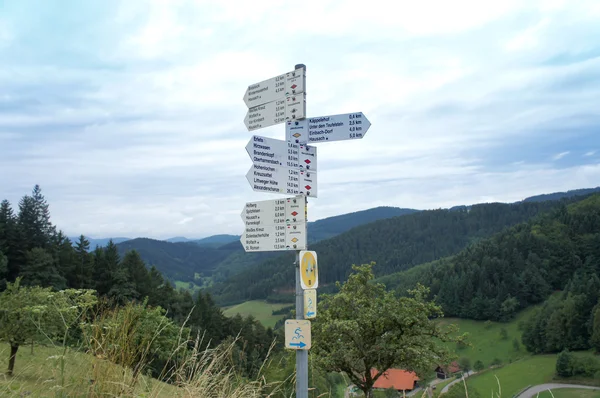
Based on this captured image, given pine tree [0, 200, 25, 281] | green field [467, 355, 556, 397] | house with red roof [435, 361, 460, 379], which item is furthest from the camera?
green field [467, 355, 556, 397]

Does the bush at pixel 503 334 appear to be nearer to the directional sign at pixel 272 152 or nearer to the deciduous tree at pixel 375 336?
the deciduous tree at pixel 375 336

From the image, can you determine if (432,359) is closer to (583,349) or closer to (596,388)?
(596,388)

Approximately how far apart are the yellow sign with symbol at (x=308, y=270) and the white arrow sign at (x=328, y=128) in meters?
1.04

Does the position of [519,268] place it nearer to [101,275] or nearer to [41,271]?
[101,275]

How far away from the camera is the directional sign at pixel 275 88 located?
4.02 m

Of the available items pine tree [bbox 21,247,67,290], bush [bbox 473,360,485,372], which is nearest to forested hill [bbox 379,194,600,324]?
bush [bbox 473,360,485,372]

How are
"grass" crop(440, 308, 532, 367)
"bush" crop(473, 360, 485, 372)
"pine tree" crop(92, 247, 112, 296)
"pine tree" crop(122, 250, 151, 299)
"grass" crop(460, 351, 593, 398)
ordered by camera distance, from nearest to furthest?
"pine tree" crop(92, 247, 112, 296)
"pine tree" crop(122, 250, 151, 299)
"grass" crop(460, 351, 593, 398)
"bush" crop(473, 360, 485, 372)
"grass" crop(440, 308, 532, 367)

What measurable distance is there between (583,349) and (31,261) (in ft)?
272

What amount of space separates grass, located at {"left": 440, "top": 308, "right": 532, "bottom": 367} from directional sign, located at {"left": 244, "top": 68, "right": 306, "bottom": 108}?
3126 inches

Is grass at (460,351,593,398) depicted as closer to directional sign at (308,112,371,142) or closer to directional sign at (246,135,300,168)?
directional sign at (308,112,371,142)

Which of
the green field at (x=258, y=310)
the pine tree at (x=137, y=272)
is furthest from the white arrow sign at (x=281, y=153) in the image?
the green field at (x=258, y=310)

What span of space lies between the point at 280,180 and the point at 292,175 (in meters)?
0.12

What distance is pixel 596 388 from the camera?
2253 inches

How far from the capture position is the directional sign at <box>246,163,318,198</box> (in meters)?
3.77
